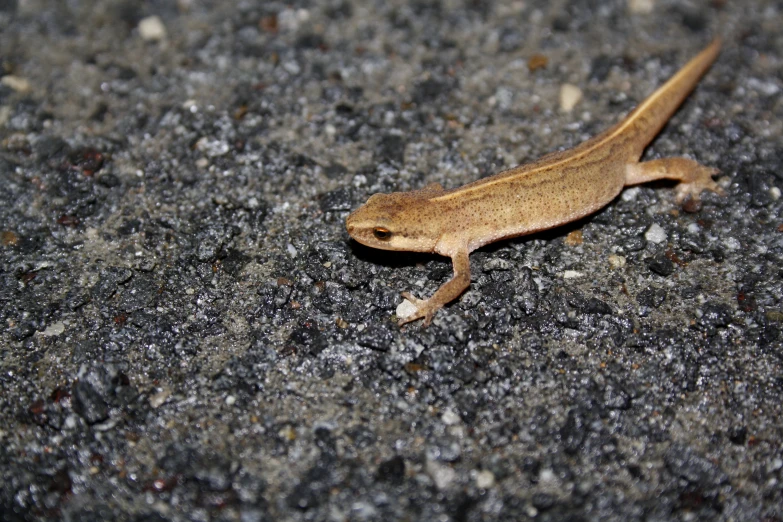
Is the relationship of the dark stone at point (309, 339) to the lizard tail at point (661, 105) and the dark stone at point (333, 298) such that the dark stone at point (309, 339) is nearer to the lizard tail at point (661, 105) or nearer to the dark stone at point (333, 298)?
the dark stone at point (333, 298)

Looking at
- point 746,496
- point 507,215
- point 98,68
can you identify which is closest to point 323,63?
point 98,68

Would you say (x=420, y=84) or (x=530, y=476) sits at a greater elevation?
(x=420, y=84)

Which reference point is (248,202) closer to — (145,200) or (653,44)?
(145,200)

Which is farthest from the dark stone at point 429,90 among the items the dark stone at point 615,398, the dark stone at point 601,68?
the dark stone at point 615,398

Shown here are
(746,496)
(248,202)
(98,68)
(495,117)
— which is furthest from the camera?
(98,68)

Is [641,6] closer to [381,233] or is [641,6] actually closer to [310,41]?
[310,41]
